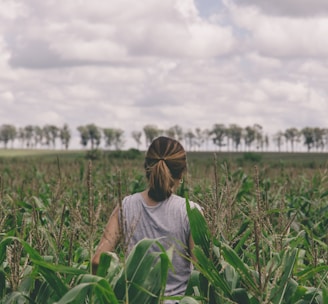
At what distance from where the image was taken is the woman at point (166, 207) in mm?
3488

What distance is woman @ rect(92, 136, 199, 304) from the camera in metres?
3.49

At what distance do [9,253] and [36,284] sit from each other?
0.62m

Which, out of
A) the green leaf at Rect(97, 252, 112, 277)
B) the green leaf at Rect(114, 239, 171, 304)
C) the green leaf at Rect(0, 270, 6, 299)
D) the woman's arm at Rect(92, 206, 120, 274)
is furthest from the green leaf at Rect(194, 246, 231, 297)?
the green leaf at Rect(0, 270, 6, 299)

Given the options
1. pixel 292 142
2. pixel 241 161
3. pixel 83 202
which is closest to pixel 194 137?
pixel 292 142

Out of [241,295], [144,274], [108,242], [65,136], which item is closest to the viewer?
[144,274]

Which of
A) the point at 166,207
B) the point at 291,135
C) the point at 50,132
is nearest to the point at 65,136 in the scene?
the point at 50,132

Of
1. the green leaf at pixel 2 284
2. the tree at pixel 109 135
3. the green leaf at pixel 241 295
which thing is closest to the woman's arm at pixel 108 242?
the green leaf at pixel 2 284

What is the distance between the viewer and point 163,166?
11.6 ft

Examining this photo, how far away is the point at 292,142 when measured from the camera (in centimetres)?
16250

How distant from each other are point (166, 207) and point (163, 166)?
254 millimetres

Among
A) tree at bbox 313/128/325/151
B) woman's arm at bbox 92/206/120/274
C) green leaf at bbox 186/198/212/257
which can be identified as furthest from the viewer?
tree at bbox 313/128/325/151

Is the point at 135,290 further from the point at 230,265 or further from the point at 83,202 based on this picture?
the point at 83,202

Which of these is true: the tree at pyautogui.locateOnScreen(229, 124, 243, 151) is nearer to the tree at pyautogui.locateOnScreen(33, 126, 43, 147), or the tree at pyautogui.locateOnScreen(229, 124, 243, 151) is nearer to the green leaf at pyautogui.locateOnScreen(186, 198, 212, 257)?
the tree at pyautogui.locateOnScreen(33, 126, 43, 147)

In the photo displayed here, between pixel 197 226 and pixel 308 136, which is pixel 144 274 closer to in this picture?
pixel 197 226
